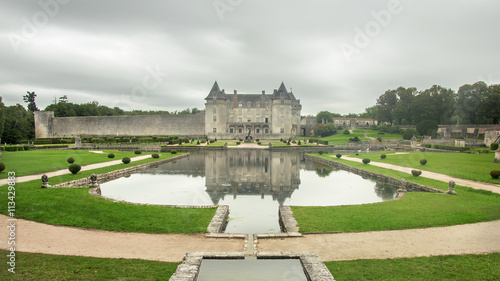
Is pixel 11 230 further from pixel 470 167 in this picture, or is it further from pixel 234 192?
pixel 470 167

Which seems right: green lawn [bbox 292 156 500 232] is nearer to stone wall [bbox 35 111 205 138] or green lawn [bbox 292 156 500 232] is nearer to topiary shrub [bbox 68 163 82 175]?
topiary shrub [bbox 68 163 82 175]

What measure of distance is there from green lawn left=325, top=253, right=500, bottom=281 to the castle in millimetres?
49721

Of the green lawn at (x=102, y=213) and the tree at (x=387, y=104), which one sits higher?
the tree at (x=387, y=104)

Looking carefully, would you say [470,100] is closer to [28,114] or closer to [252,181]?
[252,181]

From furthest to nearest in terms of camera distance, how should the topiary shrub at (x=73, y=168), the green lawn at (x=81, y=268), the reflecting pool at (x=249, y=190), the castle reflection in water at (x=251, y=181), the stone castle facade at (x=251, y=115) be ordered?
the stone castle facade at (x=251, y=115) < the topiary shrub at (x=73, y=168) < the castle reflection in water at (x=251, y=181) < the reflecting pool at (x=249, y=190) < the green lawn at (x=81, y=268)

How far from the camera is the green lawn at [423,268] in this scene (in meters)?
4.77

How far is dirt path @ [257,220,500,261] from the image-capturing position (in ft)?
19.2

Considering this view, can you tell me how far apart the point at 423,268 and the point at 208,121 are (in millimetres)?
52843

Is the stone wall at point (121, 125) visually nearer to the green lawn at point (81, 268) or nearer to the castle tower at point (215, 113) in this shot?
the castle tower at point (215, 113)

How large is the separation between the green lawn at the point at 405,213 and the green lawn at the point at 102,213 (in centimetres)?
316

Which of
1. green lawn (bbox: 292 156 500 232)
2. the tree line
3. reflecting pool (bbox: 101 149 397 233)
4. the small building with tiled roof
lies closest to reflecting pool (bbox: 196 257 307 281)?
green lawn (bbox: 292 156 500 232)

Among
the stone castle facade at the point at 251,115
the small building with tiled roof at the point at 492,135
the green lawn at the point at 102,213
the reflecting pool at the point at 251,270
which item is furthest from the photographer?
the stone castle facade at the point at 251,115

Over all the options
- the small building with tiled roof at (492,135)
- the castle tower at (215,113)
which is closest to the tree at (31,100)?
the castle tower at (215,113)

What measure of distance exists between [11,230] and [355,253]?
25.6 ft
